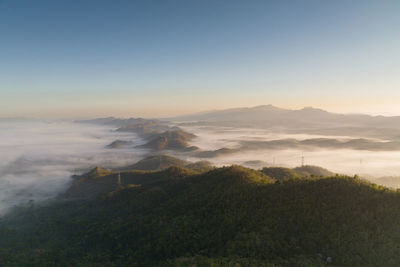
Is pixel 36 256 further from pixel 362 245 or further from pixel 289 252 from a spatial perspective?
pixel 362 245

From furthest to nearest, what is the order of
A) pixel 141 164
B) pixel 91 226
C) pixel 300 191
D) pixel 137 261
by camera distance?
pixel 141 164 < pixel 91 226 < pixel 300 191 < pixel 137 261

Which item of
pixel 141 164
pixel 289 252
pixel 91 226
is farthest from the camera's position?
pixel 141 164

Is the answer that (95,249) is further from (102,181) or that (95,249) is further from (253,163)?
(253,163)

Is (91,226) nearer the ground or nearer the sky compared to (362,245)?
nearer the ground

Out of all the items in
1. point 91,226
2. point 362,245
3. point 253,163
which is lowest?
point 253,163

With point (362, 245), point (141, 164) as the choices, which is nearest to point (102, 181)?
point (141, 164)

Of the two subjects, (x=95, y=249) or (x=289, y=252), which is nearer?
(x=289, y=252)
